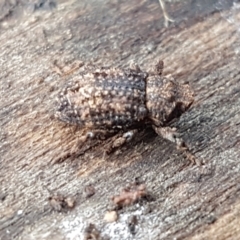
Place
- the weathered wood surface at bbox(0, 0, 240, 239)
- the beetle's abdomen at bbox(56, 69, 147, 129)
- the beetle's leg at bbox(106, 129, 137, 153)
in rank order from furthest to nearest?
the beetle's leg at bbox(106, 129, 137, 153) → the beetle's abdomen at bbox(56, 69, 147, 129) → the weathered wood surface at bbox(0, 0, 240, 239)

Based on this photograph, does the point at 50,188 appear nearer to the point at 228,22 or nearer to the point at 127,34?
the point at 127,34

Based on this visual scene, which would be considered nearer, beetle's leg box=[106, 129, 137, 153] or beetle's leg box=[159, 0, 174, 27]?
beetle's leg box=[106, 129, 137, 153]

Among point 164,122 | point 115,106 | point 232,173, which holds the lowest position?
point 232,173

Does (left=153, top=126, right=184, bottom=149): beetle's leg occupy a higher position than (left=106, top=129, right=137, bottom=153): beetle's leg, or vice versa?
(left=106, top=129, right=137, bottom=153): beetle's leg

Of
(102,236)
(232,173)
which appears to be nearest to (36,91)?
(102,236)

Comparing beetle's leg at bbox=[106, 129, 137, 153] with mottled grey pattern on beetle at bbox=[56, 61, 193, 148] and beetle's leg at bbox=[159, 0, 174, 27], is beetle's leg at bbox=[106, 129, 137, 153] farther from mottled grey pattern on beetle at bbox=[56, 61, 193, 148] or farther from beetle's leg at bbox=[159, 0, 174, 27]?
beetle's leg at bbox=[159, 0, 174, 27]

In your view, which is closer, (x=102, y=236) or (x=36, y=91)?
(x=102, y=236)

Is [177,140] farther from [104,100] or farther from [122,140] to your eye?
[104,100]

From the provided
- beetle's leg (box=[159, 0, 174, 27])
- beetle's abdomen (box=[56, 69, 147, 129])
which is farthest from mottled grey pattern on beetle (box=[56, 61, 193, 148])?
beetle's leg (box=[159, 0, 174, 27])
